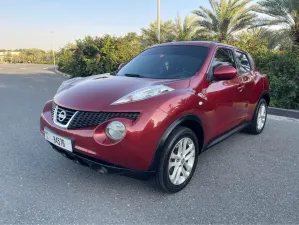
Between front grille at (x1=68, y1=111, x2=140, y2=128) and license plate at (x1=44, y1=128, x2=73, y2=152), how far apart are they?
154mm

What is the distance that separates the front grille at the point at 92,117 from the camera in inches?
91.3

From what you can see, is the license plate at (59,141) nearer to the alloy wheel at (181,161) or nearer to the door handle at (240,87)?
the alloy wheel at (181,161)

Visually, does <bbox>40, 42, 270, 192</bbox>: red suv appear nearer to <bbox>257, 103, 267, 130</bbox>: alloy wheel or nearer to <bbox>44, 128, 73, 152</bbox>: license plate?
<bbox>44, 128, 73, 152</bbox>: license plate

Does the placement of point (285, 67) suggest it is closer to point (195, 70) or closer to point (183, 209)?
point (195, 70)

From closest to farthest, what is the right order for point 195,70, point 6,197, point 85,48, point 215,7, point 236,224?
point 236,224, point 6,197, point 195,70, point 85,48, point 215,7

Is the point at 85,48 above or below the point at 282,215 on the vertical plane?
above

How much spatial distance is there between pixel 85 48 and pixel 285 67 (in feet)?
31.9

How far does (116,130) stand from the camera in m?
2.26

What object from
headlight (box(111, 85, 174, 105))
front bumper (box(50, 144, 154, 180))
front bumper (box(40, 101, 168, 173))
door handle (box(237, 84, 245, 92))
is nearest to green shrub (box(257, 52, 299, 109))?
door handle (box(237, 84, 245, 92))

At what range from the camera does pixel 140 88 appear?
2.64 meters

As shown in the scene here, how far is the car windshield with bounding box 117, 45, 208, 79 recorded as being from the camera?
10.3 feet

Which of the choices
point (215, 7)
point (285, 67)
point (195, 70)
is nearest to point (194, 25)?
point (215, 7)

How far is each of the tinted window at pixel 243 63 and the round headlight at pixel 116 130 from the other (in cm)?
237

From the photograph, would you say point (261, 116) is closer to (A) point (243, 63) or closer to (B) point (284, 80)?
(A) point (243, 63)
